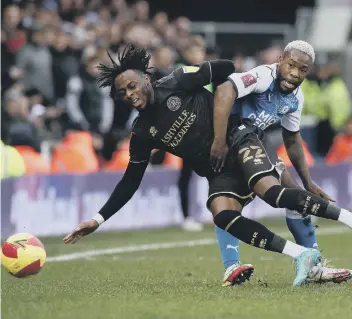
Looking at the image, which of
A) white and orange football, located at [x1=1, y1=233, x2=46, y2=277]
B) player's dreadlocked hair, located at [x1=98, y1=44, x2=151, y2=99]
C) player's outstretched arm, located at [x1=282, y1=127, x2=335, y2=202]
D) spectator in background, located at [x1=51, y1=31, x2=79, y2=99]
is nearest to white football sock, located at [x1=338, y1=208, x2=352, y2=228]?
player's outstretched arm, located at [x1=282, y1=127, x2=335, y2=202]

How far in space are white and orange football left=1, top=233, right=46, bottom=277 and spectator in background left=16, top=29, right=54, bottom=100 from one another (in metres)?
7.11

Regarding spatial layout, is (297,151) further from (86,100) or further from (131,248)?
(86,100)

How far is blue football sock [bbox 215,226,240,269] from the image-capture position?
28.0ft

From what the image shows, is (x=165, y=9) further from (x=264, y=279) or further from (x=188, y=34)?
(x=264, y=279)

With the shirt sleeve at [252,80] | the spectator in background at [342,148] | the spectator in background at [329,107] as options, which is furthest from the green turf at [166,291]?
the spectator in background at [329,107]

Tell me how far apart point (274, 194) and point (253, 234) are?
0.35 m

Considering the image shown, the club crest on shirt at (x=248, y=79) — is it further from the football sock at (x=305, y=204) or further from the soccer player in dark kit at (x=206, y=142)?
the football sock at (x=305, y=204)

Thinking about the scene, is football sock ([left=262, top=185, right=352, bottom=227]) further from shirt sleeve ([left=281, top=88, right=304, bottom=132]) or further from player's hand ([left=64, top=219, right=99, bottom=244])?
player's hand ([left=64, top=219, right=99, bottom=244])

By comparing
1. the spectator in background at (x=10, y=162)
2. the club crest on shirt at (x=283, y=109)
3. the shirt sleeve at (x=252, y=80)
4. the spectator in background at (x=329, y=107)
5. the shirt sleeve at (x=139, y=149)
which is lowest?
the spectator in background at (x=329, y=107)

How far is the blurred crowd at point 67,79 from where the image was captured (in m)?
14.4

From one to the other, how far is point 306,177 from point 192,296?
6.02 ft

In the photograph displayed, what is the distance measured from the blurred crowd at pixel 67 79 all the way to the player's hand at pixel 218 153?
5.62 m

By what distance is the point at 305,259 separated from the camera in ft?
26.1

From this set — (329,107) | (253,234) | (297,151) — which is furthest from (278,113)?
(329,107)
